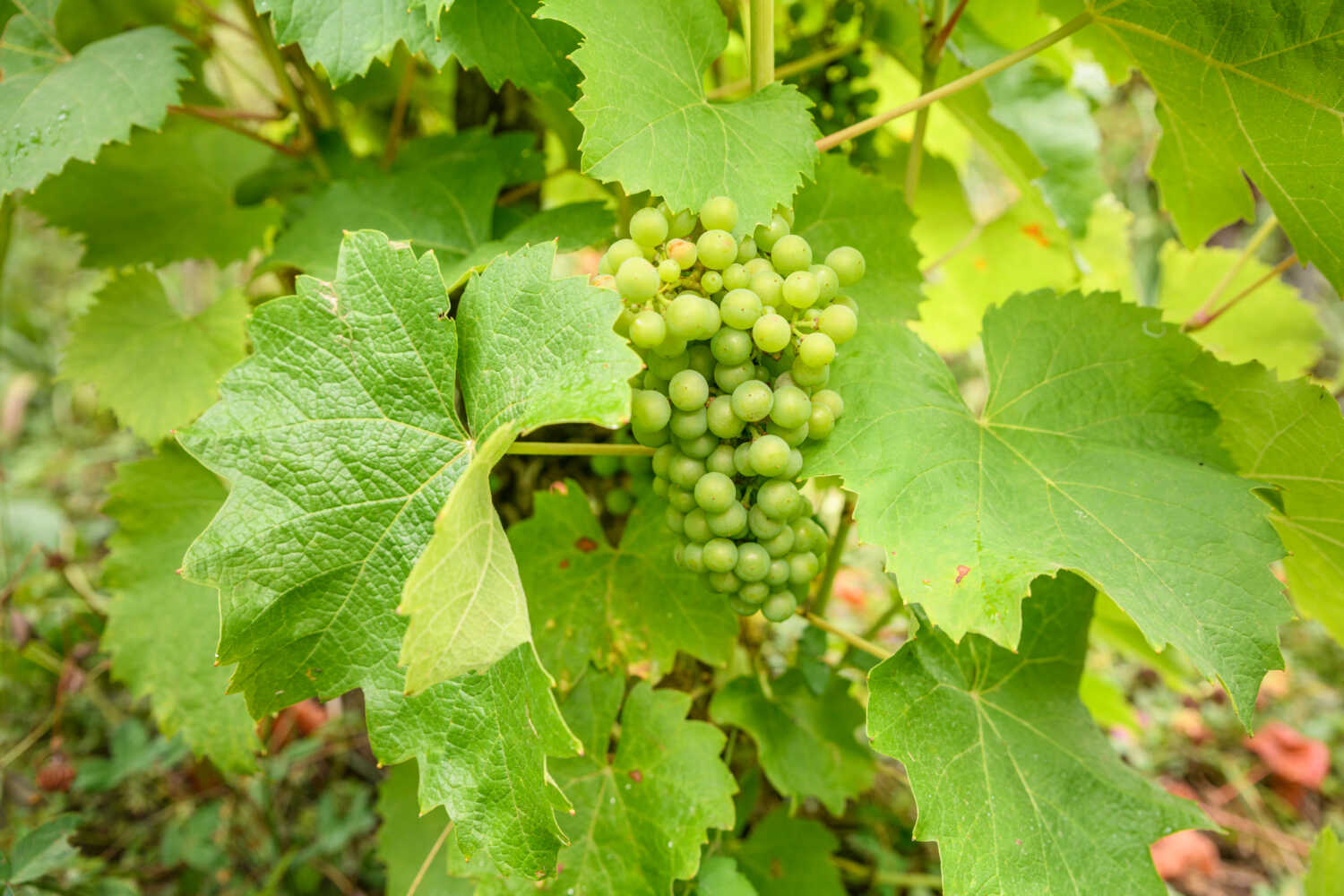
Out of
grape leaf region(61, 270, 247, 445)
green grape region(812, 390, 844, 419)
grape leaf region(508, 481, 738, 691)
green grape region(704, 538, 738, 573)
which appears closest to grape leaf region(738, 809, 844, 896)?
grape leaf region(508, 481, 738, 691)

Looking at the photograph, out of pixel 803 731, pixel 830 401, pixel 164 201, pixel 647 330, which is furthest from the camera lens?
pixel 164 201

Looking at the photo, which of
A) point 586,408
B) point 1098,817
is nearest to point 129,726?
point 586,408

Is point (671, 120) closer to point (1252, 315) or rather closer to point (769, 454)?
point (769, 454)

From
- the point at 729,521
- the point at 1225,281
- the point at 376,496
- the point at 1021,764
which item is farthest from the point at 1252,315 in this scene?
the point at 376,496

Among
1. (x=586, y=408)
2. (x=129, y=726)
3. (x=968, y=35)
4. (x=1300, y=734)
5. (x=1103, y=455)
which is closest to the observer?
(x=586, y=408)

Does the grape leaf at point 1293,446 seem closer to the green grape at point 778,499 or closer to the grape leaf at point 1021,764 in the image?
the grape leaf at point 1021,764

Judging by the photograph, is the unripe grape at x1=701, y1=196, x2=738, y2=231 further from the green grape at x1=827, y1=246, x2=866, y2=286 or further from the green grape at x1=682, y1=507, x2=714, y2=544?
the green grape at x1=682, y1=507, x2=714, y2=544

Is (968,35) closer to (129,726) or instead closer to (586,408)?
(586,408)

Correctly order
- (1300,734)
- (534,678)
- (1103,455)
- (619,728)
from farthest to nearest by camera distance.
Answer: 1. (1300,734)
2. (619,728)
3. (1103,455)
4. (534,678)
